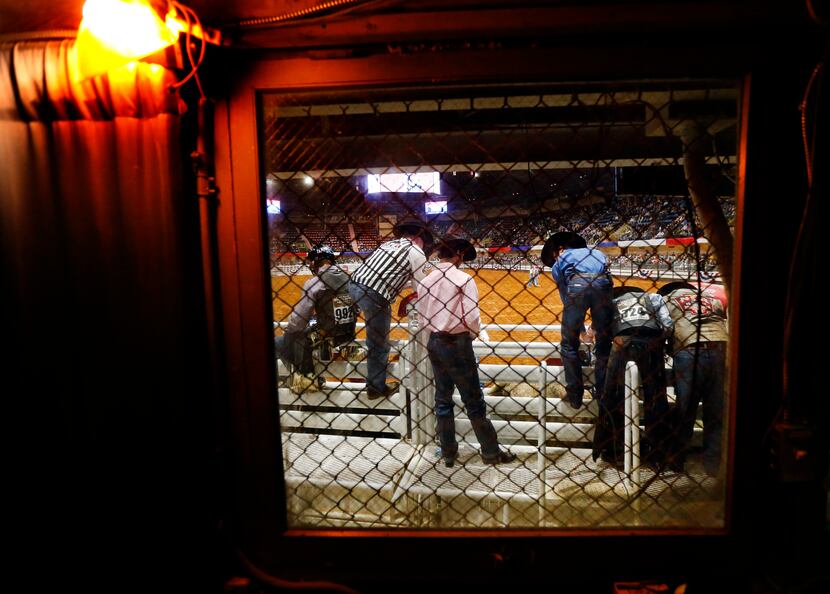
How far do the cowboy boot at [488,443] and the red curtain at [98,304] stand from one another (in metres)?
1.54

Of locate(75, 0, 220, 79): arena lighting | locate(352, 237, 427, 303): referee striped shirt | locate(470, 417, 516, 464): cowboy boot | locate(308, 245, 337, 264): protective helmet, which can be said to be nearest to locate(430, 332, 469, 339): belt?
locate(352, 237, 427, 303): referee striped shirt

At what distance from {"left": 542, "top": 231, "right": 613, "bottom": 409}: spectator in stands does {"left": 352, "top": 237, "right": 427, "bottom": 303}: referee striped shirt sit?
0.71 metres

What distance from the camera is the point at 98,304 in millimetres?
1057

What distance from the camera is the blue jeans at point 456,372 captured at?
2.34 m

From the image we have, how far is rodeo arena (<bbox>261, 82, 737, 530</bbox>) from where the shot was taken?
4.31ft

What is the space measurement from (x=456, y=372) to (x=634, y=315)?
1216 mm

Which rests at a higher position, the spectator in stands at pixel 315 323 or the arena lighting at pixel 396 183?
the arena lighting at pixel 396 183

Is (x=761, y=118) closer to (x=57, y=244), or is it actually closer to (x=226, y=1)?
(x=226, y=1)

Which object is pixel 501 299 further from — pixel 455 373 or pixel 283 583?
pixel 283 583

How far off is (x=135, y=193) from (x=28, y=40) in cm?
41

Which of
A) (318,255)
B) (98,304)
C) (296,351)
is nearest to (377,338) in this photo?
(296,351)

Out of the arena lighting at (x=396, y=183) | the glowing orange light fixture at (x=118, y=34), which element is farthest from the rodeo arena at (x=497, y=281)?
the glowing orange light fixture at (x=118, y=34)

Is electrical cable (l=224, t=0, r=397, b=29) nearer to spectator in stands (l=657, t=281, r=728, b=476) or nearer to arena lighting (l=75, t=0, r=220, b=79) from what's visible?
arena lighting (l=75, t=0, r=220, b=79)

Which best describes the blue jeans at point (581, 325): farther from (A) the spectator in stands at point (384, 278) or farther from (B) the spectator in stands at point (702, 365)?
(A) the spectator in stands at point (384, 278)
